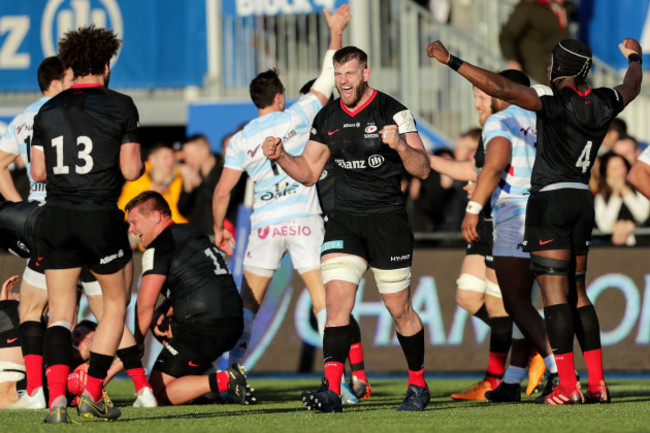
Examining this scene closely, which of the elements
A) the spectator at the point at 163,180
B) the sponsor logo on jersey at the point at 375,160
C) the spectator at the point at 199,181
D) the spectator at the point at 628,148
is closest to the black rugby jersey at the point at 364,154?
the sponsor logo on jersey at the point at 375,160

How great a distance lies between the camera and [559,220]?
8719 mm

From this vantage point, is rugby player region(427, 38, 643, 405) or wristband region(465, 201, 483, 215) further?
wristband region(465, 201, 483, 215)

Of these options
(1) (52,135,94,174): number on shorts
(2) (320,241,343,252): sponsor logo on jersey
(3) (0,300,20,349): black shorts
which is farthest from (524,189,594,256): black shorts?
(3) (0,300,20,349): black shorts

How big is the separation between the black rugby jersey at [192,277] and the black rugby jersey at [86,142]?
5.92ft

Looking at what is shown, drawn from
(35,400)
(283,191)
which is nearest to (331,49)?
(283,191)

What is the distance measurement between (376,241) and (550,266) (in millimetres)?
1234

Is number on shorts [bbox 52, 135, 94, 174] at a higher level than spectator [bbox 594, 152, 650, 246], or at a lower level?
higher

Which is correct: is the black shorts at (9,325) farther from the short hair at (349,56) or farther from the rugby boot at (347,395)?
the short hair at (349,56)

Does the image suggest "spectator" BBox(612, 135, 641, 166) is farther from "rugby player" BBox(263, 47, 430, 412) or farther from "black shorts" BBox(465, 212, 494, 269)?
"rugby player" BBox(263, 47, 430, 412)

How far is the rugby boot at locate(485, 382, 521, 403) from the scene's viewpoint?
32.4 ft

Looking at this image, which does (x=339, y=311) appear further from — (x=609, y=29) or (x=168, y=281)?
(x=609, y=29)

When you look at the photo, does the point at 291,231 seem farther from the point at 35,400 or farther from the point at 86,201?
the point at 86,201

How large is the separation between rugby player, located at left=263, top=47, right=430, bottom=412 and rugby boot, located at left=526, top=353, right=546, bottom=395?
2009 mm

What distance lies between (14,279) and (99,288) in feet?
5.94
